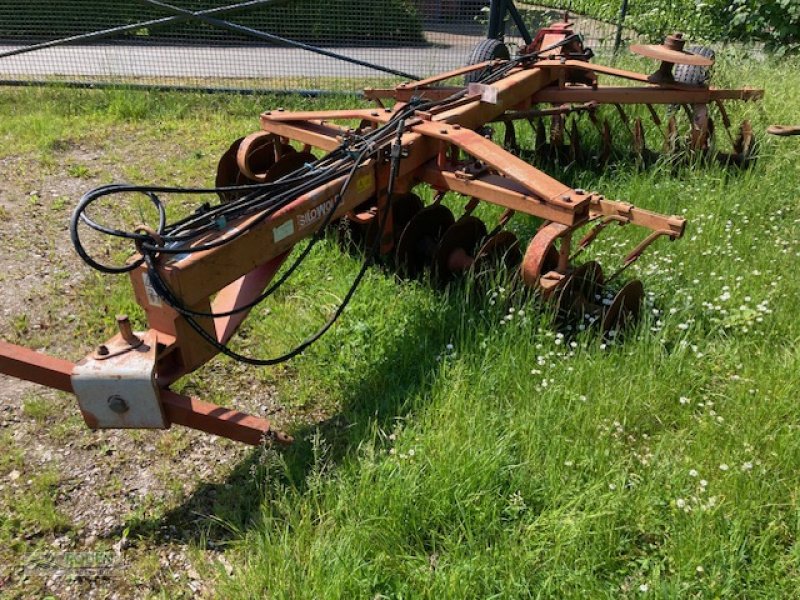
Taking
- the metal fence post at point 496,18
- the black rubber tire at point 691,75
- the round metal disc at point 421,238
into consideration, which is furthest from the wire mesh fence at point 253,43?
the round metal disc at point 421,238

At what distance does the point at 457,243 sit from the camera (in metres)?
3.86

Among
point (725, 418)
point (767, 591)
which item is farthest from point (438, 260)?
point (767, 591)

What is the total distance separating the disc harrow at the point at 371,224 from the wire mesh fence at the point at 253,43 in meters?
3.91

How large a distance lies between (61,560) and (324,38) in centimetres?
889

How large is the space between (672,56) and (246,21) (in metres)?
6.71

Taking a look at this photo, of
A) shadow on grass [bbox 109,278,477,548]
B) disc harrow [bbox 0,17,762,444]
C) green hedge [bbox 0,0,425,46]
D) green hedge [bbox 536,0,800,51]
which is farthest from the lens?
green hedge [bbox 536,0,800,51]

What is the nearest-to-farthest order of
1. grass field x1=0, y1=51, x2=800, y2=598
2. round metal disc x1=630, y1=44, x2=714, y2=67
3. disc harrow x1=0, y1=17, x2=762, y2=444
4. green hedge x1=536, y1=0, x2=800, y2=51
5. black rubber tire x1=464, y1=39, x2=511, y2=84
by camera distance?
1. grass field x1=0, y1=51, x2=800, y2=598
2. disc harrow x1=0, y1=17, x2=762, y2=444
3. round metal disc x1=630, y1=44, x2=714, y2=67
4. black rubber tire x1=464, y1=39, x2=511, y2=84
5. green hedge x1=536, y1=0, x2=800, y2=51

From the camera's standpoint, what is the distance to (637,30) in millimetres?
9977

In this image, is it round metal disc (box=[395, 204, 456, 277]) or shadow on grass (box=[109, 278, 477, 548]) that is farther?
round metal disc (box=[395, 204, 456, 277])

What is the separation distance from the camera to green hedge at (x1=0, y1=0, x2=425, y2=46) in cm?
920

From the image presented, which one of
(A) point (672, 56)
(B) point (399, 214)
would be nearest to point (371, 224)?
(B) point (399, 214)

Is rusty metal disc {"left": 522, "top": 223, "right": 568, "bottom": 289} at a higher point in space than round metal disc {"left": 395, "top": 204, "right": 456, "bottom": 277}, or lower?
higher

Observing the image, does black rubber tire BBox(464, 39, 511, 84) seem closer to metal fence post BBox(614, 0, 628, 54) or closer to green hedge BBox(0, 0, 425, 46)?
green hedge BBox(0, 0, 425, 46)

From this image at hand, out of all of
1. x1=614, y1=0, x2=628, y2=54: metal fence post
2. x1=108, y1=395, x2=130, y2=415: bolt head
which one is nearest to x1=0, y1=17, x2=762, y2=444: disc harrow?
x1=108, y1=395, x2=130, y2=415: bolt head
